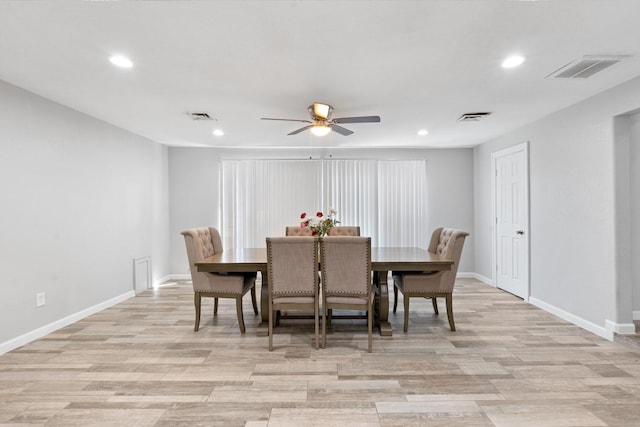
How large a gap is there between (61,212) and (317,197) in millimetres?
3734

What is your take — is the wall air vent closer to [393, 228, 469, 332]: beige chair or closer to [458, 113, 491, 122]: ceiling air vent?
[393, 228, 469, 332]: beige chair

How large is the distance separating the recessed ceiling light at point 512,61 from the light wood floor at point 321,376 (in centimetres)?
230

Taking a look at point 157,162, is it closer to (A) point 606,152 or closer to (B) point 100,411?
(B) point 100,411

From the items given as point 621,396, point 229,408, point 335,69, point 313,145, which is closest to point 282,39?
point 335,69

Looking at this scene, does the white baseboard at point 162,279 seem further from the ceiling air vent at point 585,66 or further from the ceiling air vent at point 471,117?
the ceiling air vent at point 585,66

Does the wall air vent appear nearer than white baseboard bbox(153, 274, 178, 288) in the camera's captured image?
Yes

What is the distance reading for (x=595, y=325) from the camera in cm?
340

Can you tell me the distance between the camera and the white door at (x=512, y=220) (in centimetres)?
463

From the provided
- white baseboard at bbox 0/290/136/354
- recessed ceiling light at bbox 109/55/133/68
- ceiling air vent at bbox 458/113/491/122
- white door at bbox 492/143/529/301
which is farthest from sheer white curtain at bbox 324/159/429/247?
recessed ceiling light at bbox 109/55/133/68

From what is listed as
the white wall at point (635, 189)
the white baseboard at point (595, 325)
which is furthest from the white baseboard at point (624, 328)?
the white wall at point (635, 189)

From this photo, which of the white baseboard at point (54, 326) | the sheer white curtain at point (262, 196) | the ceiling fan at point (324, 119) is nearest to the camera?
the white baseboard at point (54, 326)

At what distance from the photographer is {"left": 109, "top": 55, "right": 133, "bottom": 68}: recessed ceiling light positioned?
2500 millimetres

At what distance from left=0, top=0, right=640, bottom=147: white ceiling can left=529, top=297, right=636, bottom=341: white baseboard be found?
2.20 meters

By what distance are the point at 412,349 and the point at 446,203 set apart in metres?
3.86
